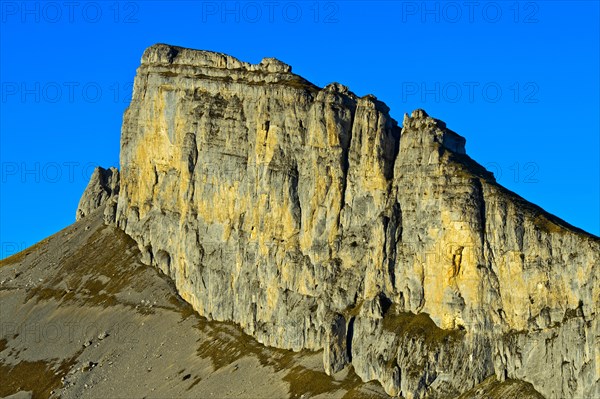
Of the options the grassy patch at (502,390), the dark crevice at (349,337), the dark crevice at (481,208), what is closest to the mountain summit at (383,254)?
the dark crevice at (349,337)

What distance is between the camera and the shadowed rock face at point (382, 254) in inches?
5778

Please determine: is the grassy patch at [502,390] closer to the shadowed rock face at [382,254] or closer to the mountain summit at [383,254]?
the mountain summit at [383,254]

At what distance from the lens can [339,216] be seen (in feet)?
582

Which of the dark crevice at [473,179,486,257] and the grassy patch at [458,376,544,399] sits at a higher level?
the dark crevice at [473,179,486,257]

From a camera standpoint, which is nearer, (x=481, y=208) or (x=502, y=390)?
(x=502, y=390)

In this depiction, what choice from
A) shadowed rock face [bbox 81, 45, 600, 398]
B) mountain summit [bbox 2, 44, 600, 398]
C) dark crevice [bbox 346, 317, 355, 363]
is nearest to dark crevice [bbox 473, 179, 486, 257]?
shadowed rock face [bbox 81, 45, 600, 398]

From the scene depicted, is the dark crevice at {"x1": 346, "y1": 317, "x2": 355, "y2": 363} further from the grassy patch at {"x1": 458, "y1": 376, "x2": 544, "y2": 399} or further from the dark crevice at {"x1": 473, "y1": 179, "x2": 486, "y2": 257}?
the dark crevice at {"x1": 473, "y1": 179, "x2": 486, "y2": 257}

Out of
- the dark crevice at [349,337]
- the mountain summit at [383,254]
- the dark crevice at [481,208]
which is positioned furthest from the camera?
the dark crevice at [349,337]

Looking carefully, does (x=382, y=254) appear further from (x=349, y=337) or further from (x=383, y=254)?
(x=349, y=337)

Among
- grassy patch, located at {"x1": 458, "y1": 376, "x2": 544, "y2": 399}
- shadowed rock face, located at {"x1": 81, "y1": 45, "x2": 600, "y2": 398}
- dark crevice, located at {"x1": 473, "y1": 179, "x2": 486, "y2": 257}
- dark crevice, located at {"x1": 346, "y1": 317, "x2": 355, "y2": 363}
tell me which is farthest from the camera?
dark crevice, located at {"x1": 346, "y1": 317, "x2": 355, "y2": 363}

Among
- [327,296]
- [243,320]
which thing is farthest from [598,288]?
[243,320]

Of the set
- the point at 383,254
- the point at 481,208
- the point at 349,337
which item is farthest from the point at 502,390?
the point at 383,254

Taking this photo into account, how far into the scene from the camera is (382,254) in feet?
548

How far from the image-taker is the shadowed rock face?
147m
